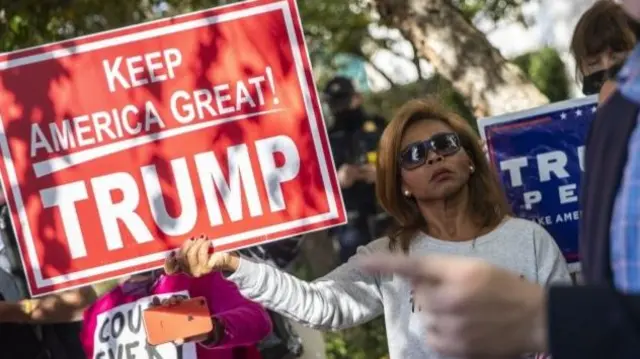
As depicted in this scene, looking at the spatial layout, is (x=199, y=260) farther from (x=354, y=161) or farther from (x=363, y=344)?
(x=354, y=161)

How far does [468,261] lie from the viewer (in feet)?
4.97

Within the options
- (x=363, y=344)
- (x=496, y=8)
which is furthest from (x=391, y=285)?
(x=496, y=8)

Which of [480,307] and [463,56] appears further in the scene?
[463,56]

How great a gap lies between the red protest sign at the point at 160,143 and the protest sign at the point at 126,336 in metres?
0.61

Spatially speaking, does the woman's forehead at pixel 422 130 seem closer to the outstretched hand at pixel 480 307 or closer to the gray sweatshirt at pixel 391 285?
the gray sweatshirt at pixel 391 285

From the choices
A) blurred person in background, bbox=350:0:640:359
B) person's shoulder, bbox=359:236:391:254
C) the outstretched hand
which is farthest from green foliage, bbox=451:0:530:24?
the outstretched hand

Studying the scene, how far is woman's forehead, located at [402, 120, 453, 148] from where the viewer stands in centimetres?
408

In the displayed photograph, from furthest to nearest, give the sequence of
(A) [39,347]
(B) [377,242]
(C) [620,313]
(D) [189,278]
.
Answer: (A) [39,347]
(D) [189,278]
(B) [377,242]
(C) [620,313]

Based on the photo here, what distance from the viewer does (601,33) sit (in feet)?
13.9

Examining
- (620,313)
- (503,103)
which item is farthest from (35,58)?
(620,313)

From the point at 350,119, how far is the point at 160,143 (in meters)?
4.54

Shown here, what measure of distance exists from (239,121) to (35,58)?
616 millimetres

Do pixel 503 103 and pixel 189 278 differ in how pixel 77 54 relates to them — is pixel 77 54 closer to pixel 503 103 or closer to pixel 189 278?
pixel 189 278

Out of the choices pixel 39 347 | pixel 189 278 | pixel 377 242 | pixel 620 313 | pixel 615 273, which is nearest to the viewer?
pixel 620 313
